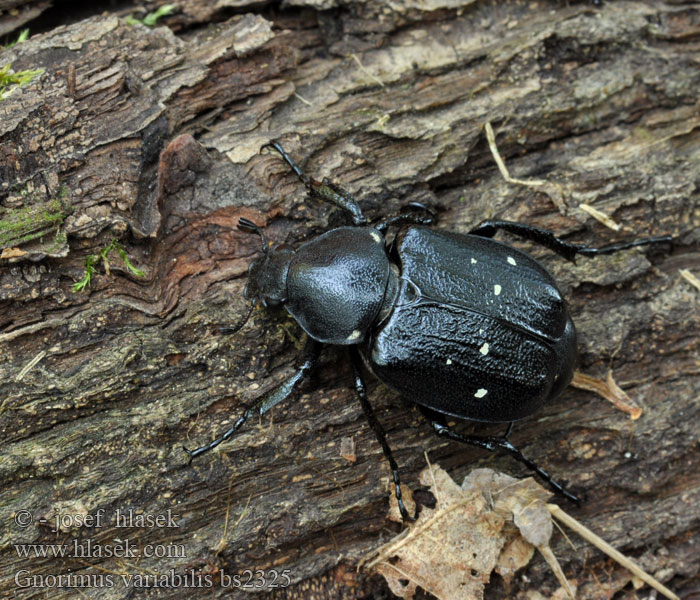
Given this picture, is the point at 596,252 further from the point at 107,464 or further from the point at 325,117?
the point at 107,464

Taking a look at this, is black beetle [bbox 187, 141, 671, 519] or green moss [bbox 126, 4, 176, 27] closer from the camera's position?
black beetle [bbox 187, 141, 671, 519]

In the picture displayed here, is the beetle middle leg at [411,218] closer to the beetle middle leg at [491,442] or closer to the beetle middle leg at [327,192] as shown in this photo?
the beetle middle leg at [327,192]

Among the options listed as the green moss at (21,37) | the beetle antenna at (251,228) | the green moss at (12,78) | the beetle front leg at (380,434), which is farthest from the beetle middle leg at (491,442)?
the green moss at (21,37)

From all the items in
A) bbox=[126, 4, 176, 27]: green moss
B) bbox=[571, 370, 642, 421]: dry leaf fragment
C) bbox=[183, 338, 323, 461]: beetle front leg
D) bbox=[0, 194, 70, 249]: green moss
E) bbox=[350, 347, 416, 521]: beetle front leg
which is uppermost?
bbox=[126, 4, 176, 27]: green moss

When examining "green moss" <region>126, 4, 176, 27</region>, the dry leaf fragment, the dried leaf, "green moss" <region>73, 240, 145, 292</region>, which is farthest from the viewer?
"green moss" <region>126, 4, 176, 27</region>

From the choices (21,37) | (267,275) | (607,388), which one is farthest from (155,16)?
(607,388)

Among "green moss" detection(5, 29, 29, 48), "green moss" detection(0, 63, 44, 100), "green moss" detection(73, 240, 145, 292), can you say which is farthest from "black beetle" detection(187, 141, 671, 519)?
"green moss" detection(5, 29, 29, 48)

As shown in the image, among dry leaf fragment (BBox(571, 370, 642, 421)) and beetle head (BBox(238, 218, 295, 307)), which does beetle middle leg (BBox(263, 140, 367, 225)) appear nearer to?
beetle head (BBox(238, 218, 295, 307))

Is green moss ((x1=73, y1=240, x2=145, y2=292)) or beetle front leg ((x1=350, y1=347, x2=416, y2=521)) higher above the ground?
green moss ((x1=73, y1=240, x2=145, y2=292))
